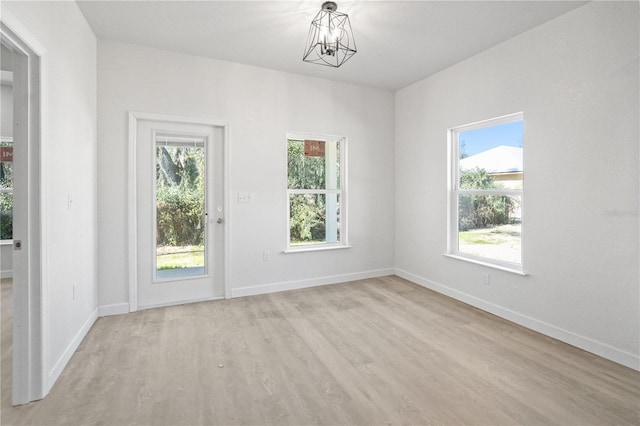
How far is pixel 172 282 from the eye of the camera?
3.70 m

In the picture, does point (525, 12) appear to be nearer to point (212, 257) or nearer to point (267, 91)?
point (267, 91)

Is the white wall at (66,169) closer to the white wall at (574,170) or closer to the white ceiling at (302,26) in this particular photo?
the white ceiling at (302,26)

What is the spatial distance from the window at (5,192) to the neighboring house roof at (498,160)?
4.98m

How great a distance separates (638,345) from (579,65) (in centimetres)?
219

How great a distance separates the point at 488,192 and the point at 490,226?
1.23ft

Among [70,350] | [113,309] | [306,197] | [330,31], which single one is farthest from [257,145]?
[70,350]

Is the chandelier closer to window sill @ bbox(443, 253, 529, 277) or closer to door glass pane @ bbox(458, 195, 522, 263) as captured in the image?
door glass pane @ bbox(458, 195, 522, 263)

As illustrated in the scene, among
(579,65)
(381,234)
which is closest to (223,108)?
(381,234)

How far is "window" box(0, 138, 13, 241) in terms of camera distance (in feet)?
11.3

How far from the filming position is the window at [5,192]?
11.3 feet

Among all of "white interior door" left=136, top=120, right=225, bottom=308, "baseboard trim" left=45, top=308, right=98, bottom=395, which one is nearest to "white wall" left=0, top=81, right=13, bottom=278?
"baseboard trim" left=45, top=308, right=98, bottom=395

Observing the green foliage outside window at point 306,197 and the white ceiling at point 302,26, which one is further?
the green foliage outside window at point 306,197

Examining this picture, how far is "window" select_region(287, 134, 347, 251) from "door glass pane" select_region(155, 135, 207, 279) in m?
1.09

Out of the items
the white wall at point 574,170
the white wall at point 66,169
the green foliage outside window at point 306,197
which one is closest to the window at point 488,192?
the white wall at point 574,170
